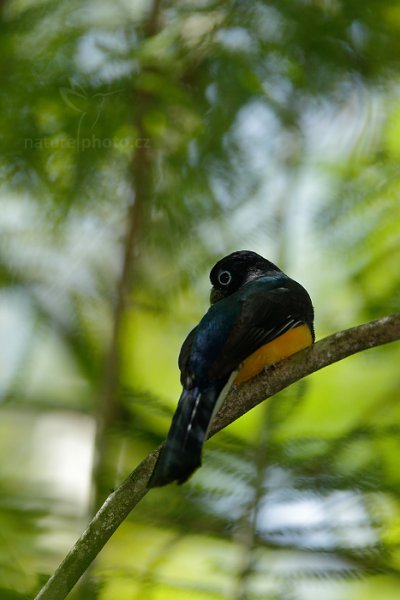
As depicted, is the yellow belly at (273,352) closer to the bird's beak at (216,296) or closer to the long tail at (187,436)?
the long tail at (187,436)

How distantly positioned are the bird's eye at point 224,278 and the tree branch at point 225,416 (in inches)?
45.3

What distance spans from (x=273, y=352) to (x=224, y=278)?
0.74 meters

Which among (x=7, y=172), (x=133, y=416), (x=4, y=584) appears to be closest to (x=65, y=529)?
(x=133, y=416)

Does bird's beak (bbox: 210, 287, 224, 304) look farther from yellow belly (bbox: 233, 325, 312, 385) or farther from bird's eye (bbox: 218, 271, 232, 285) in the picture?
yellow belly (bbox: 233, 325, 312, 385)

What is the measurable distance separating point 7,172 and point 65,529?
82.7 inches

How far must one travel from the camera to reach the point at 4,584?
3.18 m

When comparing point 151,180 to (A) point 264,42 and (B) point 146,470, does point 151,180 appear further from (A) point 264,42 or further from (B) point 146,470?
(B) point 146,470

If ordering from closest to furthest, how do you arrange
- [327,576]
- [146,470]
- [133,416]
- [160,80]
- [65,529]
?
[146,470], [327,576], [65,529], [133,416], [160,80]

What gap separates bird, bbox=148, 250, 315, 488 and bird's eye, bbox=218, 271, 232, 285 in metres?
0.15

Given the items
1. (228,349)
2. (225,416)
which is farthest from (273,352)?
(225,416)

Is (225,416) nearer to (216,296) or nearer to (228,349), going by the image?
(228,349)

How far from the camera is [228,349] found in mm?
3188

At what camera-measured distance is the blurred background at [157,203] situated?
4.59 metres

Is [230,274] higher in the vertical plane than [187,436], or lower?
higher
